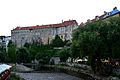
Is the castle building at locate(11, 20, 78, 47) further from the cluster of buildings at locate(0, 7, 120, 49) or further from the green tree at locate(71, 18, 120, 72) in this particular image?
the green tree at locate(71, 18, 120, 72)

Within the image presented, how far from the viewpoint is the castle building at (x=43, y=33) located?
275 ft

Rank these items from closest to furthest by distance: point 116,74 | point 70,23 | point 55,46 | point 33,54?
point 116,74 < point 33,54 < point 55,46 < point 70,23

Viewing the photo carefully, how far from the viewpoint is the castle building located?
275ft

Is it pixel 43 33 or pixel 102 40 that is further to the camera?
pixel 43 33

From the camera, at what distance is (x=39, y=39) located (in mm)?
94438

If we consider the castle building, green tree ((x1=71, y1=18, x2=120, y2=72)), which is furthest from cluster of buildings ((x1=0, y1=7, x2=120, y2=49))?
green tree ((x1=71, y1=18, x2=120, y2=72))

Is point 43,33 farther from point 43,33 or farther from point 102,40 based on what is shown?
point 102,40

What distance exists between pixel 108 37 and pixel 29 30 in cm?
8099

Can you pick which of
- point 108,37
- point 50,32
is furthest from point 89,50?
point 50,32

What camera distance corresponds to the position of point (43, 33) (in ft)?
309

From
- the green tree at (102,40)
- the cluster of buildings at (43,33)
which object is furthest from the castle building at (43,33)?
the green tree at (102,40)

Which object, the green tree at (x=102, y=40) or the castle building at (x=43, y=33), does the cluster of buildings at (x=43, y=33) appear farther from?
the green tree at (x=102, y=40)

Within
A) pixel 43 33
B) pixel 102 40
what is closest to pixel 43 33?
pixel 43 33

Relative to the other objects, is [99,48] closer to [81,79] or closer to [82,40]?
[82,40]
